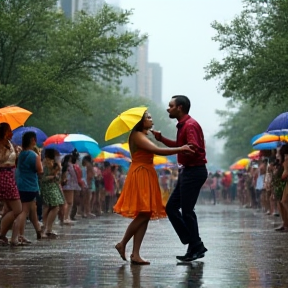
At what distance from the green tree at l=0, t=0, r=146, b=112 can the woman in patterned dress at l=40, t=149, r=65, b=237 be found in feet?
44.0

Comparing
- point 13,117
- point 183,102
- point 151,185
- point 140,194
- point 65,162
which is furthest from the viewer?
point 65,162

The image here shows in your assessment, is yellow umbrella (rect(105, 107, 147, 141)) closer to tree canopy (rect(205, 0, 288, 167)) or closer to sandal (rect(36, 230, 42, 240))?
sandal (rect(36, 230, 42, 240))

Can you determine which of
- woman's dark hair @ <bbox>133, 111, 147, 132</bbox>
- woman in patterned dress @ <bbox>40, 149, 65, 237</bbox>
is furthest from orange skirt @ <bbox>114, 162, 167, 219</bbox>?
woman in patterned dress @ <bbox>40, 149, 65, 237</bbox>

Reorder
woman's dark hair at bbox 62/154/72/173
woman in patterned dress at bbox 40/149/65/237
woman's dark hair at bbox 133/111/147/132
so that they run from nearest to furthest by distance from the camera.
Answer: woman's dark hair at bbox 133/111/147/132, woman in patterned dress at bbox 40/149/65/237, woman's dark hair at bbox 62/154/72/173

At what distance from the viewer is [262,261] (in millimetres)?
11664

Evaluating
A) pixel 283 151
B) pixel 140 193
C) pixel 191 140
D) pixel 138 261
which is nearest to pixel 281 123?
pixel 283 151

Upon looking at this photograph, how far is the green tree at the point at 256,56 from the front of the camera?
29891 millimetres

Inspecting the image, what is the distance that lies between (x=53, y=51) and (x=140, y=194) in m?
23.0

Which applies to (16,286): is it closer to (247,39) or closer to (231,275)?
(231,275)

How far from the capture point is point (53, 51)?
34.0 metres

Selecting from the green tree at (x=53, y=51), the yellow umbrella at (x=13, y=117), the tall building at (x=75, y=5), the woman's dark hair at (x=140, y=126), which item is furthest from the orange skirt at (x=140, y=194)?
the tall building at (x=75, y=5)

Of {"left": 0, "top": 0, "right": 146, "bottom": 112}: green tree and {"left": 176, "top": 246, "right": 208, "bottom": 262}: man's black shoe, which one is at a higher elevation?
{"left": 0, "top": 0, "right": 146, "bottom": 112}: green tree

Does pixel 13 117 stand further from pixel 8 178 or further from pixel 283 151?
pixel 283 151

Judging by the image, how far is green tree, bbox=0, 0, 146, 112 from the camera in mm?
31891
